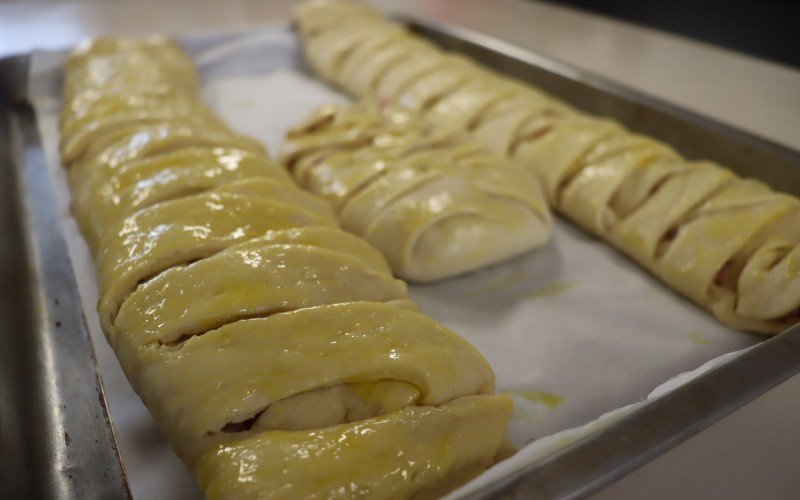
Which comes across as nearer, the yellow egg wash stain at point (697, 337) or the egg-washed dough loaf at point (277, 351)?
the egg-washed dough loaf at point (277, 351)

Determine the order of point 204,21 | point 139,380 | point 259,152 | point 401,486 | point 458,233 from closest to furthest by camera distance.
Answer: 1. point 401,486
2. point 139,380
3. point 458,233
4. point 259,152
5. point 204,21

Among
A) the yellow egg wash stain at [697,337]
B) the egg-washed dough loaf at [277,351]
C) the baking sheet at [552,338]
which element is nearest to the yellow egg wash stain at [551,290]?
the baking sheet at [552,338]

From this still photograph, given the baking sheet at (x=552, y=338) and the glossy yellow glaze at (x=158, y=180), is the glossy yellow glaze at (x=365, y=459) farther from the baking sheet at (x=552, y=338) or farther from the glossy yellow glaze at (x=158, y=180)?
the glossy yellow glaze at (x=158, y=180)

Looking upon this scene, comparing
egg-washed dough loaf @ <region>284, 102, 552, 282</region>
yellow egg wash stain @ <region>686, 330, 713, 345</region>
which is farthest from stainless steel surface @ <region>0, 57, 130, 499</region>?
yellow egg wash stain @ <region>686, 330, 713, 345</region>

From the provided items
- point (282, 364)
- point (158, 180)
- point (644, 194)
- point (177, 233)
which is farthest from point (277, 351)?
point (644, 194)

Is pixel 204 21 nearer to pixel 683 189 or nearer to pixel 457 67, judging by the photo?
pixel 457 67

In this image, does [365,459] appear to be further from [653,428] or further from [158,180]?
[158,180]

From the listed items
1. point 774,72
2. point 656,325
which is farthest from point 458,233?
point 774,72
